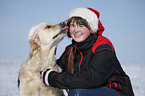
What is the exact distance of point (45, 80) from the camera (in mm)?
2430

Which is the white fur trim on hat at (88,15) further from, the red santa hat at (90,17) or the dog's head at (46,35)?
the dog's head at (46,35)

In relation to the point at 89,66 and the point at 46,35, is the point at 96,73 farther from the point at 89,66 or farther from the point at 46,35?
the point at 46,35

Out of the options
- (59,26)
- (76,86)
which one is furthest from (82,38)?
(76,86)

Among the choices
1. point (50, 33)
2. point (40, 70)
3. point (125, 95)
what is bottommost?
point (125, 95)

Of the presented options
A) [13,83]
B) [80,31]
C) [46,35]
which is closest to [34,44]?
[46,35]

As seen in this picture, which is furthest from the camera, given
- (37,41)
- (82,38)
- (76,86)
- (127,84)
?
(37,41)

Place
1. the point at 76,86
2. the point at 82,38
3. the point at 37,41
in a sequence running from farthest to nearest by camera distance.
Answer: the point at 37,41 → the point at 82,38 → the point at 76,86

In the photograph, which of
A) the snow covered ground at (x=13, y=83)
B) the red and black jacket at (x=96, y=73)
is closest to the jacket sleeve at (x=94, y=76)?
the red and black jacket at (x=96, y=73)

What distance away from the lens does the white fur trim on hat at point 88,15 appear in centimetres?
262

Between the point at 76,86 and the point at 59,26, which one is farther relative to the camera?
the point at 59,26

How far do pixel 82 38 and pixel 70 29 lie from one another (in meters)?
0.28

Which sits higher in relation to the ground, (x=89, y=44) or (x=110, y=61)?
(x=89, y=44)

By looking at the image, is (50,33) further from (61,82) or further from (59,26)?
(61,82)

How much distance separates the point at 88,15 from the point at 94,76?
98 centimetres
